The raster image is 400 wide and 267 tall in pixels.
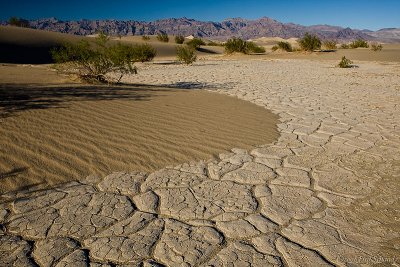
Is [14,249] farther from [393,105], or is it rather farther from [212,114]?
[393,105]

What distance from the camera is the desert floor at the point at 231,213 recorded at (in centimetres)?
218

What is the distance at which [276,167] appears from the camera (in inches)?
144

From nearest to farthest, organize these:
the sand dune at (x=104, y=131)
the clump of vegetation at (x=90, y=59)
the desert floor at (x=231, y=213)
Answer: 1. the desert floor at (x=231, y=213)
2. the sand dune at (x=104, y=131)
3. the clump of vegetation at (x=90, y=59)

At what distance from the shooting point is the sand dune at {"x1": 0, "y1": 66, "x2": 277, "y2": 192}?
11.2ft

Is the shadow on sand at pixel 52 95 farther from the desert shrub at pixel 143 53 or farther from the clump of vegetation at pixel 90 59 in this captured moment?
the desert shrub at pixel 143 53

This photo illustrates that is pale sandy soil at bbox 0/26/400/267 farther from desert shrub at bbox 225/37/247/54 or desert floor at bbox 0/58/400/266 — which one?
desert shrub at bbox 225/37/247/54

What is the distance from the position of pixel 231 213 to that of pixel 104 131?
2.33m

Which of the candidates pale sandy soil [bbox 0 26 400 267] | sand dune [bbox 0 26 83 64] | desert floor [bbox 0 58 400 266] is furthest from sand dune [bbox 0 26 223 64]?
desert floor [bbox 0 58 400 266]

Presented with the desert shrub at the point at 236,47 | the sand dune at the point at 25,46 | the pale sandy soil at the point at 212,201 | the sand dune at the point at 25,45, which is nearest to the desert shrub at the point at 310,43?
the desert shrub at the point at 236,47

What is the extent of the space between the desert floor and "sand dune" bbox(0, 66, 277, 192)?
257mm

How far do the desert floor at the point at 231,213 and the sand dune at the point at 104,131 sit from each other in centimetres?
26

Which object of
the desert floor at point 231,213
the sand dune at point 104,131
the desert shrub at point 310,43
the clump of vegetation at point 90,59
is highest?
the desert shrub at point 310,43

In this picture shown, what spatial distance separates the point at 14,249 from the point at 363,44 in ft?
117

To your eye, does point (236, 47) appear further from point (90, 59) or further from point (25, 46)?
point (90, 59)
